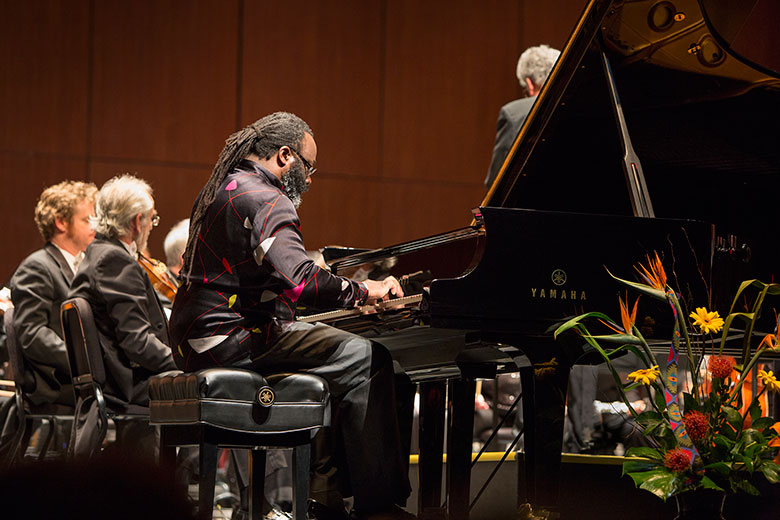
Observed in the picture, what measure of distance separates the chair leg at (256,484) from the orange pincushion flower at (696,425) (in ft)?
4.12

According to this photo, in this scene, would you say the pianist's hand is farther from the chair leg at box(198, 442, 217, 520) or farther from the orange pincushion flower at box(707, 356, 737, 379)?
the orange pincushion flower at box(707, 356, 737, 379)

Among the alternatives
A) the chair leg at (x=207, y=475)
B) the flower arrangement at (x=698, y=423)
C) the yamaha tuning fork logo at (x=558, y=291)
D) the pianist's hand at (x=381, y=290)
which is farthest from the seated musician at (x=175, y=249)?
the flower arrangement at (x=698, y=423)

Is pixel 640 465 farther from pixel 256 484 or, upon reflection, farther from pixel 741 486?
pixel 256 484

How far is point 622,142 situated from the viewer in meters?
3.17

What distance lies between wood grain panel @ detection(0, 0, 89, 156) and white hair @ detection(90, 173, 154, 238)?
7.88ft

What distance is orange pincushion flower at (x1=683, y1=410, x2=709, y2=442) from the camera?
7.71 ft

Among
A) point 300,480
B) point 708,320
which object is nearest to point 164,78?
point 300,480

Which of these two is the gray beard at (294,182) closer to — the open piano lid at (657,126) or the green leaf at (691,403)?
the open piano lid at (657,126)

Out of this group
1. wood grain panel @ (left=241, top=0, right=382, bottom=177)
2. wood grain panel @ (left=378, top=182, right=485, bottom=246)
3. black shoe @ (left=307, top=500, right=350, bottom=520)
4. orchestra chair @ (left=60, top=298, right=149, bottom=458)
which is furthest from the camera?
wood grain panel @ (left=378, top=182, right=485, bottom=246)

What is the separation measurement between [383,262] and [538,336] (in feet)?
2.56

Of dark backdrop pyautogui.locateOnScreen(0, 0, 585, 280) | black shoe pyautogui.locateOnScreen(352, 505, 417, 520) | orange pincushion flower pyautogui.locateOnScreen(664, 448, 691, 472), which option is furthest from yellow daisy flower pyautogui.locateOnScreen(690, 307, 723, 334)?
dark backdrop pyautogui.locateOnScreen(0, 0, 585, 280)

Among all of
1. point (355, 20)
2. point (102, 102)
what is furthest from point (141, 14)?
point (355, 20)

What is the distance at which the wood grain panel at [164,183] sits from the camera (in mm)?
6363

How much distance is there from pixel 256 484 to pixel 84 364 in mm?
1037
